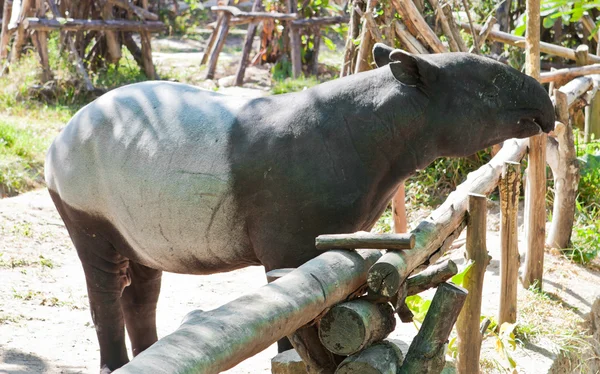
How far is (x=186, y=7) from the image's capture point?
24266mm

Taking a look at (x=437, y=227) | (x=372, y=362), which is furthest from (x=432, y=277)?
(x=437, y=227)

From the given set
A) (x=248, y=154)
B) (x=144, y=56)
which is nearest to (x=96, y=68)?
(x=144, y=56)

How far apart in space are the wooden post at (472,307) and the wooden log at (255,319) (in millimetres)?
1614

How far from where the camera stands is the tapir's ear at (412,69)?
355 cm

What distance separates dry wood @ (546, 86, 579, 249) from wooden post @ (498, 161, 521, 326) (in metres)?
1.66

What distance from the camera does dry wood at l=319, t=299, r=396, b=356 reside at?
102 inches

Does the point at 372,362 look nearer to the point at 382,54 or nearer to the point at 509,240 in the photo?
the point at 382,54

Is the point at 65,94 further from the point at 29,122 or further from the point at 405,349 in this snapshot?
the point at 405,349

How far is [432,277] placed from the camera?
9.95ft

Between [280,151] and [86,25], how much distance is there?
10.1 metres

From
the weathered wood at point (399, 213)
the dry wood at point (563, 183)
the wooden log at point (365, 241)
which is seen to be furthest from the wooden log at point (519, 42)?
the wooden log at point (365, 241)

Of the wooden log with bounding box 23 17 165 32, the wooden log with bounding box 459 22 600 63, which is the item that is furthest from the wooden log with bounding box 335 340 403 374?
the wooden log with bounding box 23 17 165 32

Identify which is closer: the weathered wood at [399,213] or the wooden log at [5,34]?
the weathered wood at [399,213]

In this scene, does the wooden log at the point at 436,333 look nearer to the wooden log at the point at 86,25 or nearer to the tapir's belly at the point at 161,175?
the tapir's belly at the point at 161,175
